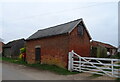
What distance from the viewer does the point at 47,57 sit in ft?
55.3

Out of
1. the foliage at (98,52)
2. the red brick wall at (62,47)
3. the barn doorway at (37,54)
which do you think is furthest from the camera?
the foliage at (98,52)

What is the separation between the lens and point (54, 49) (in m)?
15.7

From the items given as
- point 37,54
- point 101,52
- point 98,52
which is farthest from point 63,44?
point 101,52

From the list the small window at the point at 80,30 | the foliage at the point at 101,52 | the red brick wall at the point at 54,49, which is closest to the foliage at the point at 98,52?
the foliage at the point at 101,52

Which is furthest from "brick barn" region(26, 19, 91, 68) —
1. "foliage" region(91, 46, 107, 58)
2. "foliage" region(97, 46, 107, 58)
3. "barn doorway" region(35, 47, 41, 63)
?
"foliage" region(97, 46, 107, 58)

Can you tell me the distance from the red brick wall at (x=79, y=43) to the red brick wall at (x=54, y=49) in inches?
25.1

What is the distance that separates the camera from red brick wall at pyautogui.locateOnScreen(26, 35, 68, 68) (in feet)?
47.4

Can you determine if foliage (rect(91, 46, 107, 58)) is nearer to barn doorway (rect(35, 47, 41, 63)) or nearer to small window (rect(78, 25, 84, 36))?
small window (rect(78, 25, 84, 36))

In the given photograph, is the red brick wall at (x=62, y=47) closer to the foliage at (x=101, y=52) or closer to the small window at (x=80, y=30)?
the small window at (x=80, y=30)

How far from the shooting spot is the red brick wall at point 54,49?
14461mm

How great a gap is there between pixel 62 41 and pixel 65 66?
233 centimetres

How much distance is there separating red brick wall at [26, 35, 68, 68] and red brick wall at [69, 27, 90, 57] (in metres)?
0.64

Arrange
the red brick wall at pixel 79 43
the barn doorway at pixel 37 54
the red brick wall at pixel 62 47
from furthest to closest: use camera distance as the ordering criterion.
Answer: the barn doorway at pixel 37 54, the red brick wall at pixel 79 43, the red brick wall at pixel 62 47

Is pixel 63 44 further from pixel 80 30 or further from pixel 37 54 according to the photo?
pixel 37 54
